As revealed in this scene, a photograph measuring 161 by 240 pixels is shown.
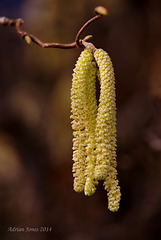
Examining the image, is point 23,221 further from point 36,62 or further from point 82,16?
point 82,16

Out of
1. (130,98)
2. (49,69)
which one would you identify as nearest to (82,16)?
(49,69)

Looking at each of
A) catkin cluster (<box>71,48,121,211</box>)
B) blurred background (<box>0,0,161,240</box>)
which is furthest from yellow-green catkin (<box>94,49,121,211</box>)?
blurred background (<box>0,0,161,240</box>)

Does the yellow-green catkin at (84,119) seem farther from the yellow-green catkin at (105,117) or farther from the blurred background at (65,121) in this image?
the blurred background at (65,121)

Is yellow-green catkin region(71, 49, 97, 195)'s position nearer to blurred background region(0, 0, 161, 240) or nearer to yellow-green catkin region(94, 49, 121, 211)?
yellow-green catkin region(94, 49, 121, 211)

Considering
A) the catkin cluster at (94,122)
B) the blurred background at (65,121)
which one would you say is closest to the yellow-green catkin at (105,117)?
the catkin cluster at (94,122)

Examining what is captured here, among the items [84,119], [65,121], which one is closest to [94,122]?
[84,119]
